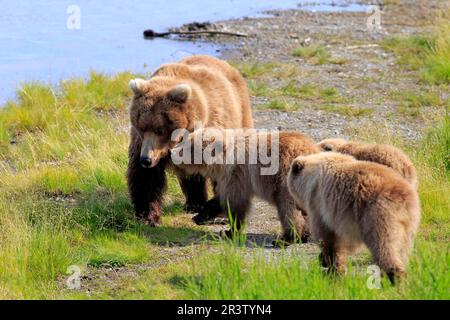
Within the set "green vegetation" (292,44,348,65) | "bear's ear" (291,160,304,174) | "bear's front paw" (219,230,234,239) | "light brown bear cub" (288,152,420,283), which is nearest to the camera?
"light brown bear cub" (288,152,420,283)

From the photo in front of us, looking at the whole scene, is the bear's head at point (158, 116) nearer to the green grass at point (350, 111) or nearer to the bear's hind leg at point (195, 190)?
the bear's hind leg at point (195, 190)

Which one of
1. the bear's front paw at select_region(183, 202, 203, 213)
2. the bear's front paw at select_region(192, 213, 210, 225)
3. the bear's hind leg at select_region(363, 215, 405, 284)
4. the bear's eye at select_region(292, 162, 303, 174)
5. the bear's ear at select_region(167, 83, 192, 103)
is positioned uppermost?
the bear's ear at select_region(167, 83, 192, 103)

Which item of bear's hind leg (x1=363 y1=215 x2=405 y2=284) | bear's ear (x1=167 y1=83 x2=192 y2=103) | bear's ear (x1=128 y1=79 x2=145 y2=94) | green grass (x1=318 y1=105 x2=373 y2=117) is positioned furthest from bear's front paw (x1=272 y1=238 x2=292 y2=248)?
green grass (x1=318 y1=105 x2=373 y2=117)

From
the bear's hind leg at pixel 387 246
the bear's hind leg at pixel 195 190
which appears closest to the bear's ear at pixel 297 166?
the bear's hind leg at pixel 387 246

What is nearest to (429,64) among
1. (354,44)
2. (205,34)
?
(354,44)

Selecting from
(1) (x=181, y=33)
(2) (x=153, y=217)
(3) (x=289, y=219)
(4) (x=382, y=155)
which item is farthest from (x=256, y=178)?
(1) (x=181, y=33)

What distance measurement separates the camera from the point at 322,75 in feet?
44.6

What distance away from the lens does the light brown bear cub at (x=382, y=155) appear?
661 cm

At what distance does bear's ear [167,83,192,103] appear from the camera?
22.6 feet

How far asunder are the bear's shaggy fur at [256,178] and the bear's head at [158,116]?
0.15 meters

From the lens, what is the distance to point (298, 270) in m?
5.30

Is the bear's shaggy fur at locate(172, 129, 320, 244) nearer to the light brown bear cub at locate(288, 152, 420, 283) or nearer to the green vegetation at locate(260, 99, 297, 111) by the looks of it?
the light brown bear cub at locate(288, 152, 420, 283)

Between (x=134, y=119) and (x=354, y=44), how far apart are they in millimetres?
9606

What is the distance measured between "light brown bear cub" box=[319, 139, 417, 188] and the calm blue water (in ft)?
22.9
